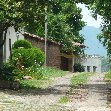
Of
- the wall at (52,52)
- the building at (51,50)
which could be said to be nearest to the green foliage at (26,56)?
the building at (51,50)

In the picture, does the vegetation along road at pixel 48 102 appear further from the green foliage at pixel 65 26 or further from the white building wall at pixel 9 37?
the green foliage at pixel 65 26

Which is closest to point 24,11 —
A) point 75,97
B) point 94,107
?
point 75,97

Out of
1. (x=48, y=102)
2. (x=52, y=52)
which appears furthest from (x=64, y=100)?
(x=52, y=52)

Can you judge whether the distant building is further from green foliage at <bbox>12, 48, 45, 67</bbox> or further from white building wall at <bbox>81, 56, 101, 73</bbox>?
green foliage at <bbox>12, 48, 45, 67</bbox>

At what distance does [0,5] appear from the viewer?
20.4 metres

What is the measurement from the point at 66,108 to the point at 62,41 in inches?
1558

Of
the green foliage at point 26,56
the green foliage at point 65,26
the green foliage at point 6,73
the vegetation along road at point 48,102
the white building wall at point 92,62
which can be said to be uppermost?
the green foliage at point 65,26

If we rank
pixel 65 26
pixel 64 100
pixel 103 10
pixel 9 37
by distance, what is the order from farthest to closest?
pixel 65 26 → pixel 9 37 → pixel 103 10 → pixel 64 100

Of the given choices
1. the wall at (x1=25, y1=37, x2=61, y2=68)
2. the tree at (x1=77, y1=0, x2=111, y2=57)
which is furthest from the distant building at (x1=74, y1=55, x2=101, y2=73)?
the tree at (x1=77, y1=0, x2=111, y2=57)

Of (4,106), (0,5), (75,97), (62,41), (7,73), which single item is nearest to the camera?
(4,106)

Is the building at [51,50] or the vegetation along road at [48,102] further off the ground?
the building at [51,50]

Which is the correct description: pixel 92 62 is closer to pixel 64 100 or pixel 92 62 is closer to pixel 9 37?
pixel 9 37

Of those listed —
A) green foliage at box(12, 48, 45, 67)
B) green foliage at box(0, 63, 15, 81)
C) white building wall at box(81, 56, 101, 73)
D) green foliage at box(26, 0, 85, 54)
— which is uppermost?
green foliage at box(26, 0, 85, 54)

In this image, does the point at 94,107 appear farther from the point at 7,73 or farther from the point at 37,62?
the point at 37,62
